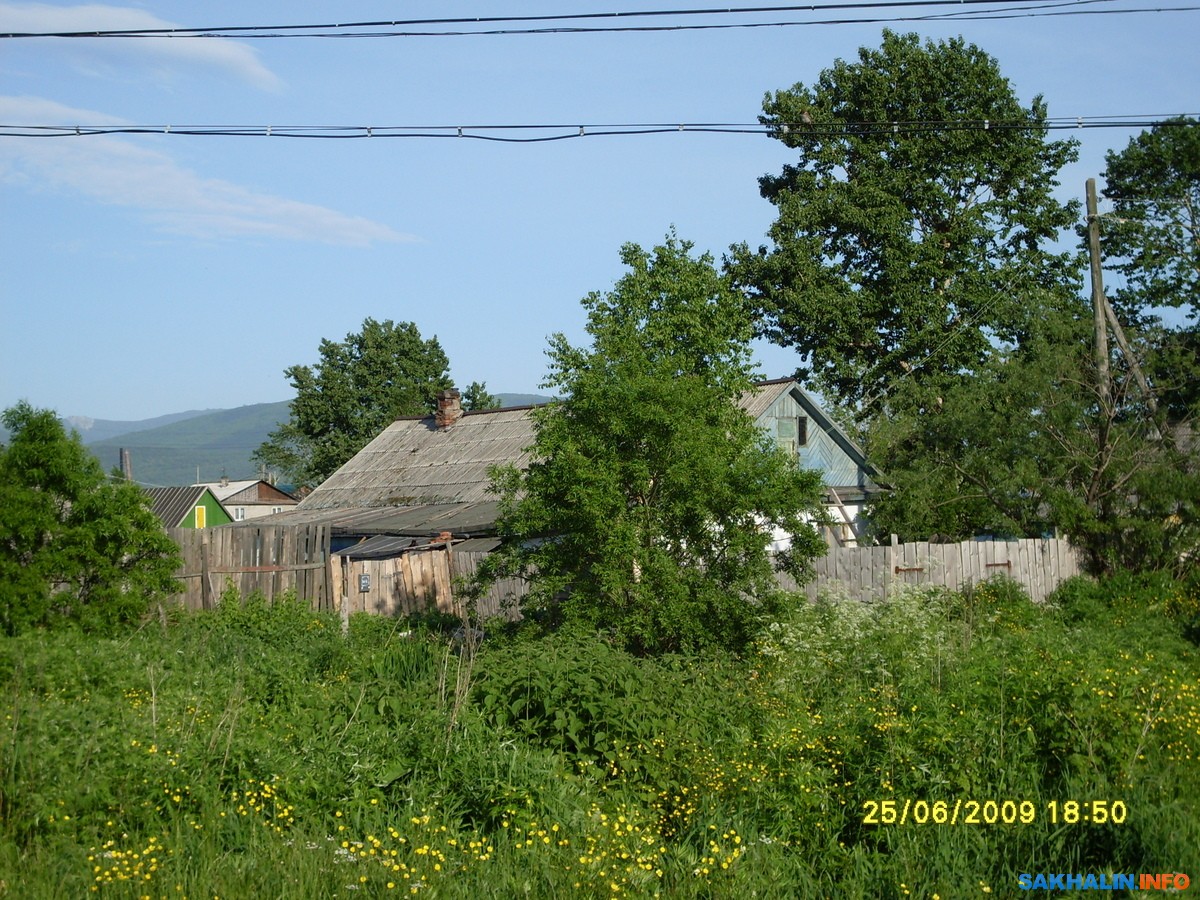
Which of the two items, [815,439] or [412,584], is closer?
[412,584]

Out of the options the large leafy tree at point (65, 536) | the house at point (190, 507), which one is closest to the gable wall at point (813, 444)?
the large leafy tree at point (65, 536)

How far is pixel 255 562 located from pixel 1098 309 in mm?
14650

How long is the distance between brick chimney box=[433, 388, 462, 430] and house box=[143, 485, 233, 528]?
21.9m

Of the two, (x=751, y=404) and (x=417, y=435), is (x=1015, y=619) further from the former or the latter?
(x=417, y=435)

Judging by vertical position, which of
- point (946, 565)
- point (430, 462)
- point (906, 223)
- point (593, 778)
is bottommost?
point (593, 778)

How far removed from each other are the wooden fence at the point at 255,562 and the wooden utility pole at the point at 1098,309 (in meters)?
13.0

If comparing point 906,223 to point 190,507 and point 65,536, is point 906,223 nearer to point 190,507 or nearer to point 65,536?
point 65,536

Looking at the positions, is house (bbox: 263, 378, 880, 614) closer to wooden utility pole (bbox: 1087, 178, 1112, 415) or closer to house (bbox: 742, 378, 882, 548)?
house (bbox: 742, 378, 882, 548)

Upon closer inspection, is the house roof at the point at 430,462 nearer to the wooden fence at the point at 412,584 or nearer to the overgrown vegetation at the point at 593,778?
the wooden fence at the point at 412,584

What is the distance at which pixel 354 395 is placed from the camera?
183 feet

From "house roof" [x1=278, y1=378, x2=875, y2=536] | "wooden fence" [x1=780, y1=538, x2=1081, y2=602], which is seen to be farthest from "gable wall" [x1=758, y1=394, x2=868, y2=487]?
"wooden fence" [x1=780, y1=538, x2=1081, y2=602]

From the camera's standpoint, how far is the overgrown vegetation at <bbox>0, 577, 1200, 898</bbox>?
5.57m

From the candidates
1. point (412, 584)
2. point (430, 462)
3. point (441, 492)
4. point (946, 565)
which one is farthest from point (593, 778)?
point (430, 462)

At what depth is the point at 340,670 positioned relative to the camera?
10.3 m
